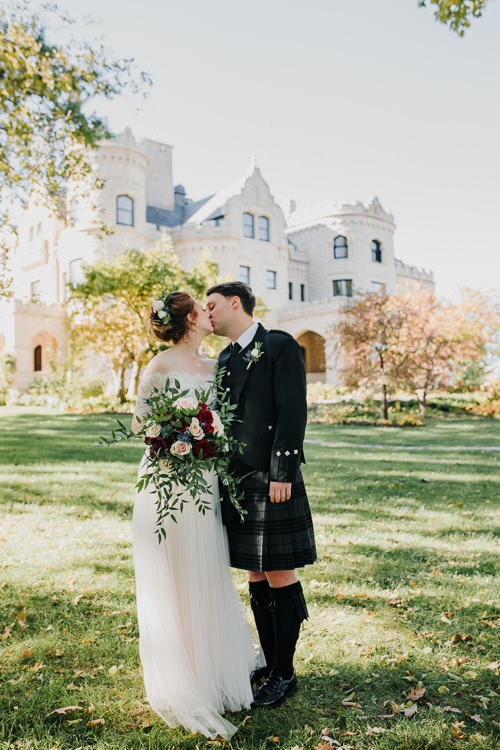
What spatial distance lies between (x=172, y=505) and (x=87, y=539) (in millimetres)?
3307

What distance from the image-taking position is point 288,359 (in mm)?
2953

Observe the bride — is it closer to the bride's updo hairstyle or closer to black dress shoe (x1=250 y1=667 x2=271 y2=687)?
the bride's updo hairstyle

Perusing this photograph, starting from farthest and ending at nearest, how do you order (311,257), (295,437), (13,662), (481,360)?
(311,257), (481,360), (13,662), (295,437)

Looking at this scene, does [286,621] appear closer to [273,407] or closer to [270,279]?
[273,407]

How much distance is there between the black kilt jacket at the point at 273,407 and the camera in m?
2.88

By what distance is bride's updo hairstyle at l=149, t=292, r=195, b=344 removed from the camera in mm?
3080

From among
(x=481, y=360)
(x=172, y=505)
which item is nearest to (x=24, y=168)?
(x=172, y=505)

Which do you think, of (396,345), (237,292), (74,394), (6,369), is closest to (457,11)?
(237,292)

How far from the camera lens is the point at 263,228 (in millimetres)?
35594

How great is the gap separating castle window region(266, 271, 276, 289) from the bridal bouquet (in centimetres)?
3320

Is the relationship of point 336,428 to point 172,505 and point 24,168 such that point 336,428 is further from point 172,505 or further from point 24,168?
point 172,505

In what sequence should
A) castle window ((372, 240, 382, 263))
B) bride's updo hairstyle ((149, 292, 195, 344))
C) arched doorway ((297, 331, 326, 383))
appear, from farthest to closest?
castle window ((372, 240, 382, 263)) → arched doorway ((297, 331, 326, 383)) → bride's updo hairstyle ((149, 292, 195, 344))

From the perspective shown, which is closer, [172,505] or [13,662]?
[172,505]

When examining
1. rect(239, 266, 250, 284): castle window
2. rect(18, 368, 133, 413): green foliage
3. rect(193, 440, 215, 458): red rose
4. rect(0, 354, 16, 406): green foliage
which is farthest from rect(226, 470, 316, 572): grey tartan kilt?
rect(239, 266, 250, 284): castle window
